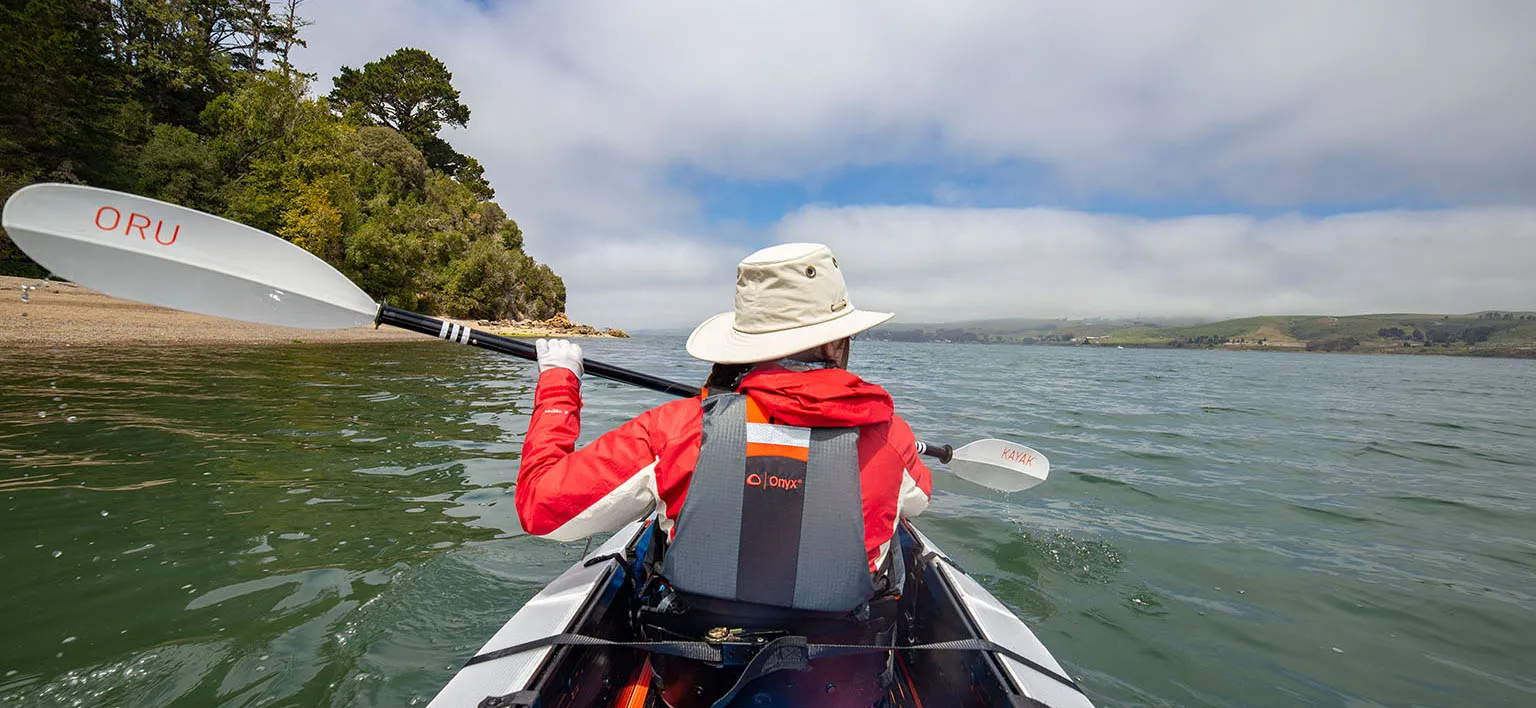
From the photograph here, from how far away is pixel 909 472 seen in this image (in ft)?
6.81

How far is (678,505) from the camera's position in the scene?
1.88 meters

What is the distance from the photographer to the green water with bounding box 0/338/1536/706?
3.14m

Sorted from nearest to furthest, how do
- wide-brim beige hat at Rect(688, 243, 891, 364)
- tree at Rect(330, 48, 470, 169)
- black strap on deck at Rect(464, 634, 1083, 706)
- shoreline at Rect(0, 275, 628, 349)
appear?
black strap on deck at Rect(464, 634, 1083, 706)
wide-brim beige hat at Rect(688, 243, 891, 364)
shoreline at Rect(0, 275, 628, 349)
tree at Rect(330, 48, 470, 169)

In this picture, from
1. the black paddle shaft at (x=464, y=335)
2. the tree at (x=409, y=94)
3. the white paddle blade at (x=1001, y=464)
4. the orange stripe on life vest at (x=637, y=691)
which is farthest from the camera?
the tree at (x=409, y=94)

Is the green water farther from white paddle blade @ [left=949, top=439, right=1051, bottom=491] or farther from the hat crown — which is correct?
the hat crown

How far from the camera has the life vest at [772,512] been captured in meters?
1.80

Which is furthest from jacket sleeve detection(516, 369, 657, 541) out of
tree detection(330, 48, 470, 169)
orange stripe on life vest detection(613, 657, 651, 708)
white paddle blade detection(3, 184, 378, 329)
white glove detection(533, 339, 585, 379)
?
tree detection(330, 48, 470, 169)

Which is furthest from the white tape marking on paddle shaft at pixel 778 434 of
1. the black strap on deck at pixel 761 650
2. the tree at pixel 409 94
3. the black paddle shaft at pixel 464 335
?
the tree at pixel 409 94

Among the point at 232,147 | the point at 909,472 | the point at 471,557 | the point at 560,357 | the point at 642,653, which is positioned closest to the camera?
the point at 909,472

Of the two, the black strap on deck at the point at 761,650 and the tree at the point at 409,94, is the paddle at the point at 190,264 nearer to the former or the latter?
the black strap on deck at the point at 761,650

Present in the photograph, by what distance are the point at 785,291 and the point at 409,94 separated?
69982 millimetres

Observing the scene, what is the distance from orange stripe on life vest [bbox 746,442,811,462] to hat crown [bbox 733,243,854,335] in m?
0.40

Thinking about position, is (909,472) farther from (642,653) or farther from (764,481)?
(642,653)

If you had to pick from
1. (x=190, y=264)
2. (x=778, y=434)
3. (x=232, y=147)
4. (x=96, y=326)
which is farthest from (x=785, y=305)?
(x=232, y=147)
